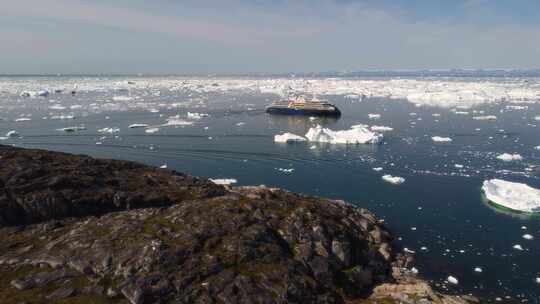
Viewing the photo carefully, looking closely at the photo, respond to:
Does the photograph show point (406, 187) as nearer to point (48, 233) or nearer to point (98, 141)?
point (48, 233)

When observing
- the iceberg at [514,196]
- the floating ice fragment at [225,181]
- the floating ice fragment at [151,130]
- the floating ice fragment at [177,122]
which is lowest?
the floating ice fragment at [225,181]

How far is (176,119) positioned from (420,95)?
7916cm

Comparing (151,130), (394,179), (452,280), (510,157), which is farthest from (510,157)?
(151,130)

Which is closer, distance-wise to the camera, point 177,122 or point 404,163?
point 404,163

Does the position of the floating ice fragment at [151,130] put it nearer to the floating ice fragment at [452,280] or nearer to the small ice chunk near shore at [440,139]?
the small ice chunk near shore at [440,139]

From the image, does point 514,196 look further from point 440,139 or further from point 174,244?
point 174,244

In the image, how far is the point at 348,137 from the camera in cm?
6034

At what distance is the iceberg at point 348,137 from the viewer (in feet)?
195

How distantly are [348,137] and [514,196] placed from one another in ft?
90.5

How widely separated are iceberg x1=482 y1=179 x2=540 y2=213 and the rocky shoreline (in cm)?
1266

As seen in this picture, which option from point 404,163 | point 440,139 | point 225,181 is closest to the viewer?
point 225,181

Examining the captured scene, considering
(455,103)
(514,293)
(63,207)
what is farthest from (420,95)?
(63,207)

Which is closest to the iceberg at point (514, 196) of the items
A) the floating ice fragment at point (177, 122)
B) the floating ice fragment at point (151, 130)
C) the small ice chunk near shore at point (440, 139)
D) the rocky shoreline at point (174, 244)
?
the rocky shoreline at point (174, 244)

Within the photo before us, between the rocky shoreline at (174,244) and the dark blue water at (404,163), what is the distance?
160 inches
